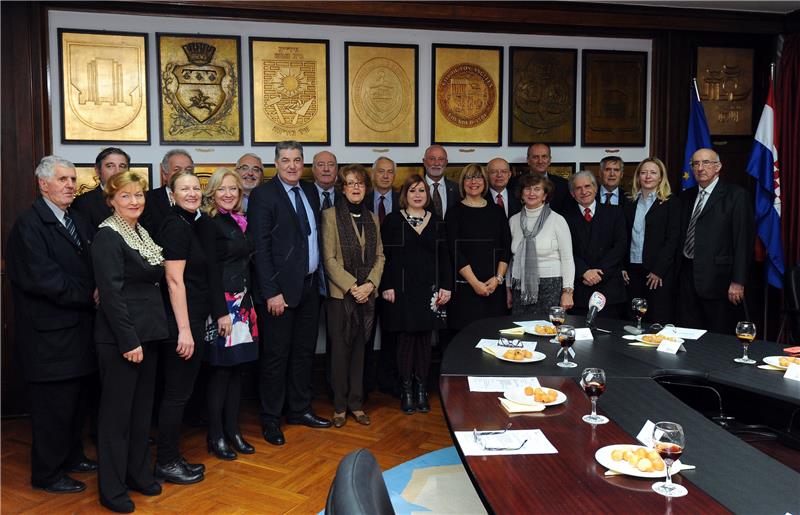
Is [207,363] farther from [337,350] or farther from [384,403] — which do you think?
[384,403]

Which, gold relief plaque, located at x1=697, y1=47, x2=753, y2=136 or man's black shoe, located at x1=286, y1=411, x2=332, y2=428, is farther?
gold relief plaque, located at x1=697, y1=47, x2=753, y2=136

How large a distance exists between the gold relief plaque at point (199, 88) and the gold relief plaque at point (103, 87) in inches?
6.0

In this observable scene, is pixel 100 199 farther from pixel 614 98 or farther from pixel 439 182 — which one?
pixel 614 98

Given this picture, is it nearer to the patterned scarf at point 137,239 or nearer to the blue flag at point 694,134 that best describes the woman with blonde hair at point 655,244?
the blue flag at point 694,134

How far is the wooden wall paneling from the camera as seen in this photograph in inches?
177

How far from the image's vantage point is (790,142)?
18.4ft

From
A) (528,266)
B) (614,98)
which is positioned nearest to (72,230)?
(528,266)

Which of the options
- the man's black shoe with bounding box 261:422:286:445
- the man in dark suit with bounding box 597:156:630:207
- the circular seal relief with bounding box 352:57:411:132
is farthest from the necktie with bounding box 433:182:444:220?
the man's black shoe with bounding box 261:422:286:445

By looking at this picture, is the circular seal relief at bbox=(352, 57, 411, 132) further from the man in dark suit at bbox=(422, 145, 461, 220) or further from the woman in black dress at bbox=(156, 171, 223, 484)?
the woman in black dress at bbox=(156, 171, 223, 484)

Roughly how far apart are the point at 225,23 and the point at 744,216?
3.93 m

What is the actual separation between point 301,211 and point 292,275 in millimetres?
409

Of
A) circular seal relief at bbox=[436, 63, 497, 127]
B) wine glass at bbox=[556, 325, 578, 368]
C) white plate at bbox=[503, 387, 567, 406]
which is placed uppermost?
circular seal relief at bbox=[436, 63, 497, 127]

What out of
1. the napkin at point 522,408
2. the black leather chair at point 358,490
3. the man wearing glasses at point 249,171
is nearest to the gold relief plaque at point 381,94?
the man wearing glasses at point 249,171

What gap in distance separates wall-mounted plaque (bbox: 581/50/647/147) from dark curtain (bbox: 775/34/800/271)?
1.14 m
